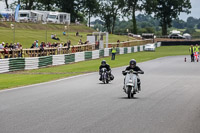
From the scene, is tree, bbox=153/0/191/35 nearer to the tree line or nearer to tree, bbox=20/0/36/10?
the tree line

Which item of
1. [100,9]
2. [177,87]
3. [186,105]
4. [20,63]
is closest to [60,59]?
[20,63]

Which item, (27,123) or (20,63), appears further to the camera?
(20,63)

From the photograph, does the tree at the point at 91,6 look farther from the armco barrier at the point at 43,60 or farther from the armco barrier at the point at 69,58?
the armco barrier at the point at 69,58

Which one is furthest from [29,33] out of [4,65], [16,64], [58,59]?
[4,65]

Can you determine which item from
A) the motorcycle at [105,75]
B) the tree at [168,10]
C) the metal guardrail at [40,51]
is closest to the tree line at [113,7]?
the tree at [168,10]

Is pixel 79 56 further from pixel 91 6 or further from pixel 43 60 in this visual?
pixel 91 6

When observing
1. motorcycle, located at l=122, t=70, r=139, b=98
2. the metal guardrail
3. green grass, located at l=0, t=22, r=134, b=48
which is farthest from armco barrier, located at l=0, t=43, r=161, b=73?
motorcycle, located at l=122, t=70, r=139, b=98

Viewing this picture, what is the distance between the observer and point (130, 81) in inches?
588

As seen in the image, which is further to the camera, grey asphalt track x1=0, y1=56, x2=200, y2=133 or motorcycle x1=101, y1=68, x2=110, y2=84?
motorcycle x1=101, y1=68, x2=110, y2=84

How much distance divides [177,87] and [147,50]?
5258 cm

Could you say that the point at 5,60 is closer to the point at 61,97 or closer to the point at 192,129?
the point at 61,97

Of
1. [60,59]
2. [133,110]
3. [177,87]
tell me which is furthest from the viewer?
[60,59]

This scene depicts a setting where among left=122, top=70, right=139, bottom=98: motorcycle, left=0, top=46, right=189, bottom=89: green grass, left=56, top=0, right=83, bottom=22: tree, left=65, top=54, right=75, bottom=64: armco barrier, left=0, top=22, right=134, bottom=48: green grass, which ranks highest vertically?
left=56, top=0, right=83, bottom=22: tree

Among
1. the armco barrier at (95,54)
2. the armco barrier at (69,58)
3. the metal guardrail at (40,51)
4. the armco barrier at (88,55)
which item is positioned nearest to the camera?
the metal guardrail at (40,51)
